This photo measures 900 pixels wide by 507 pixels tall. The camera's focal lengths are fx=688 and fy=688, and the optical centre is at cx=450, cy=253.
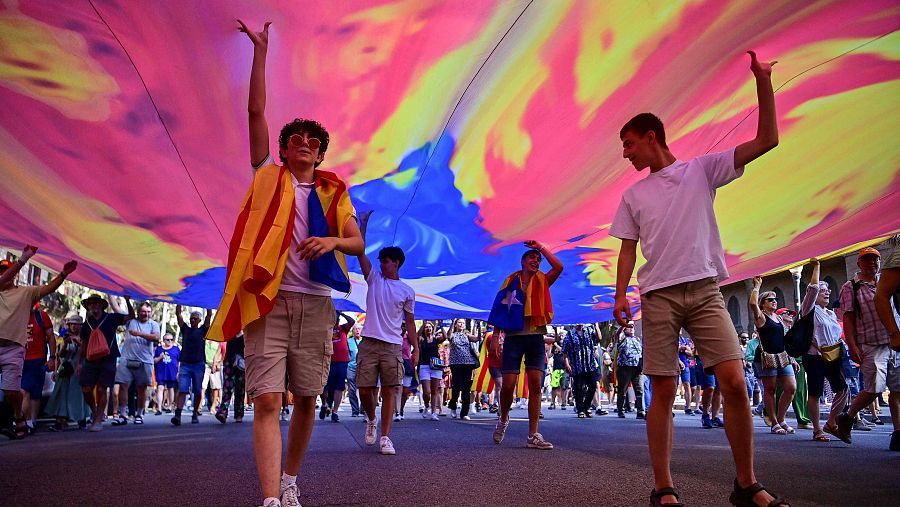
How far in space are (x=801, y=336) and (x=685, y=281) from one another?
502 centimetres

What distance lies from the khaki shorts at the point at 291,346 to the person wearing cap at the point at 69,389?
881 centimetres

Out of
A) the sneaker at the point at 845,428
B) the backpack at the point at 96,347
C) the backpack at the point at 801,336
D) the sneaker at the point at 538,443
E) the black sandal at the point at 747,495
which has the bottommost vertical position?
the sneaker at the point at 538,443

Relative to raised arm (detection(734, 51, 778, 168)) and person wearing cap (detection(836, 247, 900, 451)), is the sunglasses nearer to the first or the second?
raised arm (detection(734, 51, 778, 168))

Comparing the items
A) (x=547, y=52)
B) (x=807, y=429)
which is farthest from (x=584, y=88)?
(x=807, y=429)

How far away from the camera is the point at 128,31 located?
4.06 meters

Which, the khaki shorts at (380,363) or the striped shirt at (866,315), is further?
the khaki shorts at (380,363)

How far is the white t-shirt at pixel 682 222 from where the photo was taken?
3.19 meters

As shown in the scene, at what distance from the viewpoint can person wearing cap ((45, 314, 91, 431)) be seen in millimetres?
10542

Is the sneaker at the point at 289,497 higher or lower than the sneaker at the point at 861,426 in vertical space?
lower

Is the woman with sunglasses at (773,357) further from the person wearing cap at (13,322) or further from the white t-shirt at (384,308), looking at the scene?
the person wearing cap at (13,322)

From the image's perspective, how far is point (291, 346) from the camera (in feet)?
10.4

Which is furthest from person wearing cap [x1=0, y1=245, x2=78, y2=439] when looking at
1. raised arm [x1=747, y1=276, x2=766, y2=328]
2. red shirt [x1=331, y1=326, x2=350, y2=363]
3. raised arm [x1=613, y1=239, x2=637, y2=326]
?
raised arm [x1=747, y1=276, x2=766, y2=328]

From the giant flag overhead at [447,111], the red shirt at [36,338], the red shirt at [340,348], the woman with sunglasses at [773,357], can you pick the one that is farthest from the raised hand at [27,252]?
the woman with sunglasses at [773,357]

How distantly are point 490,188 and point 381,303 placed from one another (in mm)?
1464
